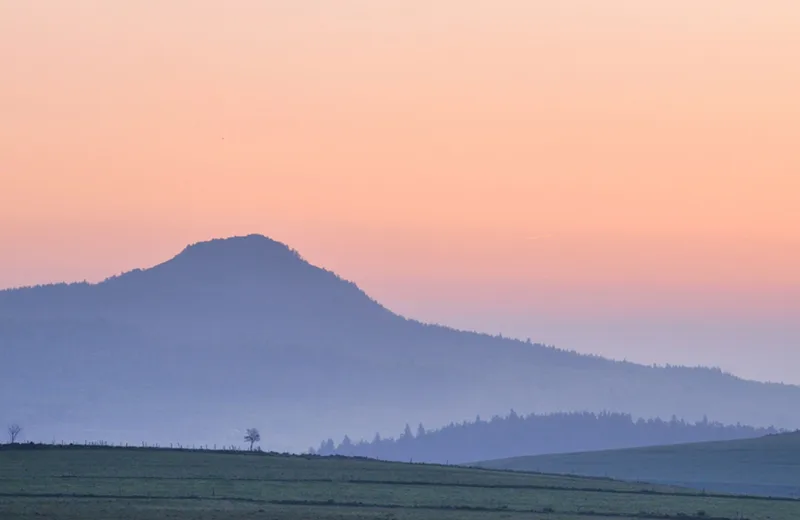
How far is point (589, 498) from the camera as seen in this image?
11406cm

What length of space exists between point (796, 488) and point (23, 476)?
301 ft

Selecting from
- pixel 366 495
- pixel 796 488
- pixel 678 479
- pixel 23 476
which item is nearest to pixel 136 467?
pixel 23 476

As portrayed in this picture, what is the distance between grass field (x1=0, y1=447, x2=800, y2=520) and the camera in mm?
93125

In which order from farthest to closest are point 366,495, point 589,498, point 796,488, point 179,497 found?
point 796,488 < point 589,498 < point 366,495 < point 179,497

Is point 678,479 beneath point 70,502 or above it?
above

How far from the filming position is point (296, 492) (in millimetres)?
106750

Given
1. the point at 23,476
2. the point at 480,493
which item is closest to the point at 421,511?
the point at 480,493

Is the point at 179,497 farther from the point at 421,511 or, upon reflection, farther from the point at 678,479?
the point at 678,479

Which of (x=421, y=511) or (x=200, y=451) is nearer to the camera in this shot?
(x=421, y=511)

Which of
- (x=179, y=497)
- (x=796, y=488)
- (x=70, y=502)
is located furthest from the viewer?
(x=796, y=488)

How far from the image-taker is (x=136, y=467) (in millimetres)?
121062

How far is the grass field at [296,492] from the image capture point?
93.1 meters

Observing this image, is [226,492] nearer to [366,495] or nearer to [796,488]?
[366,495]

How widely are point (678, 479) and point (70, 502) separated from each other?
11598cm
